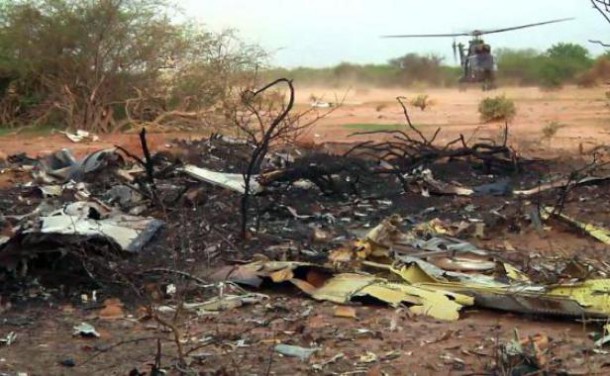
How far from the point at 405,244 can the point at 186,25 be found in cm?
1844

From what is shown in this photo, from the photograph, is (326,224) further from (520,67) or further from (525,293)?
(520,67)

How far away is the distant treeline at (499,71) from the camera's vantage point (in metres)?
54.9

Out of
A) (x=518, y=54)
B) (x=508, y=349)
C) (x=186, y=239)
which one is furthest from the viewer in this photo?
(x=518, y=54)

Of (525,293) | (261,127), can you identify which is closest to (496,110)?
(261,127)

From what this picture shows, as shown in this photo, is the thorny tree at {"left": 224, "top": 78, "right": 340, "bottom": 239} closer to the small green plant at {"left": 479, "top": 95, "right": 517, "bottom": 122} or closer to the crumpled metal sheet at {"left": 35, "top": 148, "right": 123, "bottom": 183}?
the crumpled metal sheet at {"left": 35, "top": 148, "right": 123, "bottom": 183}

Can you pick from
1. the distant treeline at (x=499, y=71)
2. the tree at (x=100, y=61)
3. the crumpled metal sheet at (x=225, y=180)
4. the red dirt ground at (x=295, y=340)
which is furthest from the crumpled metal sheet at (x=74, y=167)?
the distant treeline at (x=499, y=71)

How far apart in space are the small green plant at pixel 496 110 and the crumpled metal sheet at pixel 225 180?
19295 millimetres

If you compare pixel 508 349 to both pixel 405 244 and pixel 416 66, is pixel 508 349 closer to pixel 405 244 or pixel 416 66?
pixel 405 244

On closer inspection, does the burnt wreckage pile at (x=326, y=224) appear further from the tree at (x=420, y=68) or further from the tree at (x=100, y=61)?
the tree at (x=420, y=68)

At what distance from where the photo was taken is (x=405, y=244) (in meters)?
8.51

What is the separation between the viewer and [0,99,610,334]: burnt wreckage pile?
6.95 m

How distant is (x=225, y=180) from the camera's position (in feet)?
37.7

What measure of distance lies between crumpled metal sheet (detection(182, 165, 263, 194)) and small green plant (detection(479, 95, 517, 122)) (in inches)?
760

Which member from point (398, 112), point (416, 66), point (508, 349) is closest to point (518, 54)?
point (416, 66)
